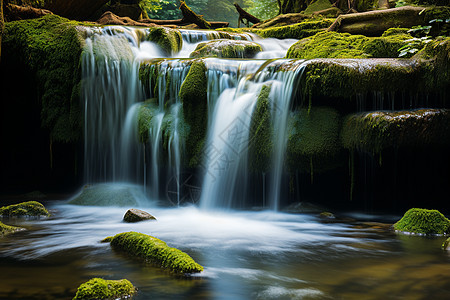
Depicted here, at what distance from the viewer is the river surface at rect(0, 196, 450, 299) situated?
10.8ft

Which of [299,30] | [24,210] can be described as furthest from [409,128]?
[299,30]

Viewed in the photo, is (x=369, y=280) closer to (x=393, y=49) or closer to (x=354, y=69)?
(x=354, y=69)

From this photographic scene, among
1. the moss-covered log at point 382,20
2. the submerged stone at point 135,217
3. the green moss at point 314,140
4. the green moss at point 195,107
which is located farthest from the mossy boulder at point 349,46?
the submerged stone at point 135,217

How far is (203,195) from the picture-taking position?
7.81 metres

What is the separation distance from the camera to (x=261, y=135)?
7.45 metres

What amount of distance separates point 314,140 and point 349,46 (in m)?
3.30

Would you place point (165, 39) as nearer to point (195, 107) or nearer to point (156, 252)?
point (195, 107)

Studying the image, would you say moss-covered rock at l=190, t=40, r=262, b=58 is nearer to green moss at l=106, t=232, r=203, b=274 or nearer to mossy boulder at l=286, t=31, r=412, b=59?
mossy boulder at l=286, t=31, r=412, b=59

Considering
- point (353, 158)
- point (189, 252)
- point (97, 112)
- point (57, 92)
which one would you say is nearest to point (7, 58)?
point (57, 92)

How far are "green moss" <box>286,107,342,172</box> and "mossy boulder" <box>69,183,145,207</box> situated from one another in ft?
10.8

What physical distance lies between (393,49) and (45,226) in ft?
24.3

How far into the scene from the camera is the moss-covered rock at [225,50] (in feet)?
34.0

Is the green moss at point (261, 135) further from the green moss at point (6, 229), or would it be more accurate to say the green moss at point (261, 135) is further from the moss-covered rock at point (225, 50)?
the green moss at point (6, 229)

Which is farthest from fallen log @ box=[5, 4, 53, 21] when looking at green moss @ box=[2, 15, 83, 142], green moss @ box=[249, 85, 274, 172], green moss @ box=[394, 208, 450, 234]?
green moss @ box=[394, 208, 450, 234]
